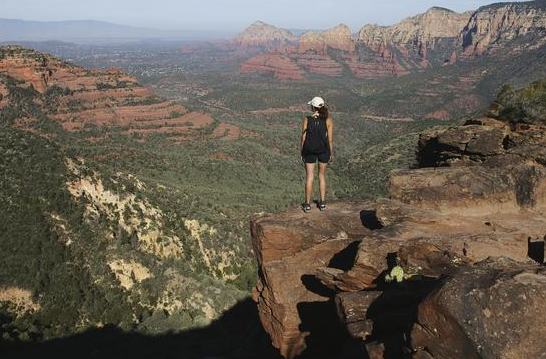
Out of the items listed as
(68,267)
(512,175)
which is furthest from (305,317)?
(68,267)

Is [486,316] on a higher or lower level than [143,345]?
higher

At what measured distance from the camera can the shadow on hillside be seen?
1123 inches

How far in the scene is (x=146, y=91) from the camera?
103500mm

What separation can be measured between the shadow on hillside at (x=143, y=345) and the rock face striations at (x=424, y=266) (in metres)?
11.3

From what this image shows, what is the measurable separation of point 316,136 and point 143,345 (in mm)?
22252

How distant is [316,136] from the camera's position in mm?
15492

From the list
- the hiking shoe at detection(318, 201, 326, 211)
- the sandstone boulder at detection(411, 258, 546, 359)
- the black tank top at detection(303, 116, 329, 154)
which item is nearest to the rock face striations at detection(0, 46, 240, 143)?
the hiking shoe at detection(318, 201, 326, 211)

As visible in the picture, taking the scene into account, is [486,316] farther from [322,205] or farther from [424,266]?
[322,205]

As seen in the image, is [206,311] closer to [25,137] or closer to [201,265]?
[201,265]

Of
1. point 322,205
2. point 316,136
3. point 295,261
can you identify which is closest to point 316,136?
point 316,136

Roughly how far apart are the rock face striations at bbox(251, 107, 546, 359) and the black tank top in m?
2.71

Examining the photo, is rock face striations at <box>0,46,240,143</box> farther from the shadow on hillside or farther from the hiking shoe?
the hiking shoe

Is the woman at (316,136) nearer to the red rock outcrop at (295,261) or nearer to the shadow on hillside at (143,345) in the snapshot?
the red rock outcrop at (295,261)

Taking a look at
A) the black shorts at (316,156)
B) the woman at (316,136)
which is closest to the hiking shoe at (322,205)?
the woman at (316,136)
